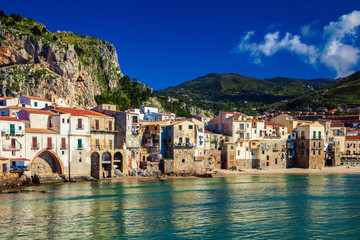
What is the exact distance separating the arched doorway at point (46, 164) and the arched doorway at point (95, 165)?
6051 mm

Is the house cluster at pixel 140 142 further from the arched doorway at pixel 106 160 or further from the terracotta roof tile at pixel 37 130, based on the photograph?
the arched doorway at pixel 106 160

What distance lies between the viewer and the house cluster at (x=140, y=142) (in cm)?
5609

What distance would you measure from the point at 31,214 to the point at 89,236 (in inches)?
384

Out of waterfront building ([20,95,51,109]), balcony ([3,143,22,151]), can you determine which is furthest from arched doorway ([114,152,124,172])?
waterfront building ([20,95,51,109])

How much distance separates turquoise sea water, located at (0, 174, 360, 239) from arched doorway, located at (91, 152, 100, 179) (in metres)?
9.43

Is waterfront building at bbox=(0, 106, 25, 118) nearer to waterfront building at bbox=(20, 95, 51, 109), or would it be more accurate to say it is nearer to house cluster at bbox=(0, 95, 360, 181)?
house cluster at bbox=(0, 95, 360, 181)

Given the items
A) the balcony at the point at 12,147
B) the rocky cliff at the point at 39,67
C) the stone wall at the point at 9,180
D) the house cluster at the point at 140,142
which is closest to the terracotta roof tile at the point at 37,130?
the house cluster at the point at 140,142

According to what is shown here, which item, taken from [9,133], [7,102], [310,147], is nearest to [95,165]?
[9,133]

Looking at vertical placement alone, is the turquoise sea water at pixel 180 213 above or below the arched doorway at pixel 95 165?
below

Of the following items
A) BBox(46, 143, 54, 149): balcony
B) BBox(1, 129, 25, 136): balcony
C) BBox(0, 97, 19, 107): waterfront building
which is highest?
BBox(0, 97, 19, 107): waterfront building

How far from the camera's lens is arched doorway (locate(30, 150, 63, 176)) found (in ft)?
184

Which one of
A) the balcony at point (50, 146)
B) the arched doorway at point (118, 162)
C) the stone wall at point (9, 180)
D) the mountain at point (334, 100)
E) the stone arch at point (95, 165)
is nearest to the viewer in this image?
the stone wall at point (9, 180)

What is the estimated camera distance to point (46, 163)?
57.5 metres

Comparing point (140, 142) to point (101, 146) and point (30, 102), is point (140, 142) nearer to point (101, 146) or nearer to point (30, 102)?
point (101, 146)
